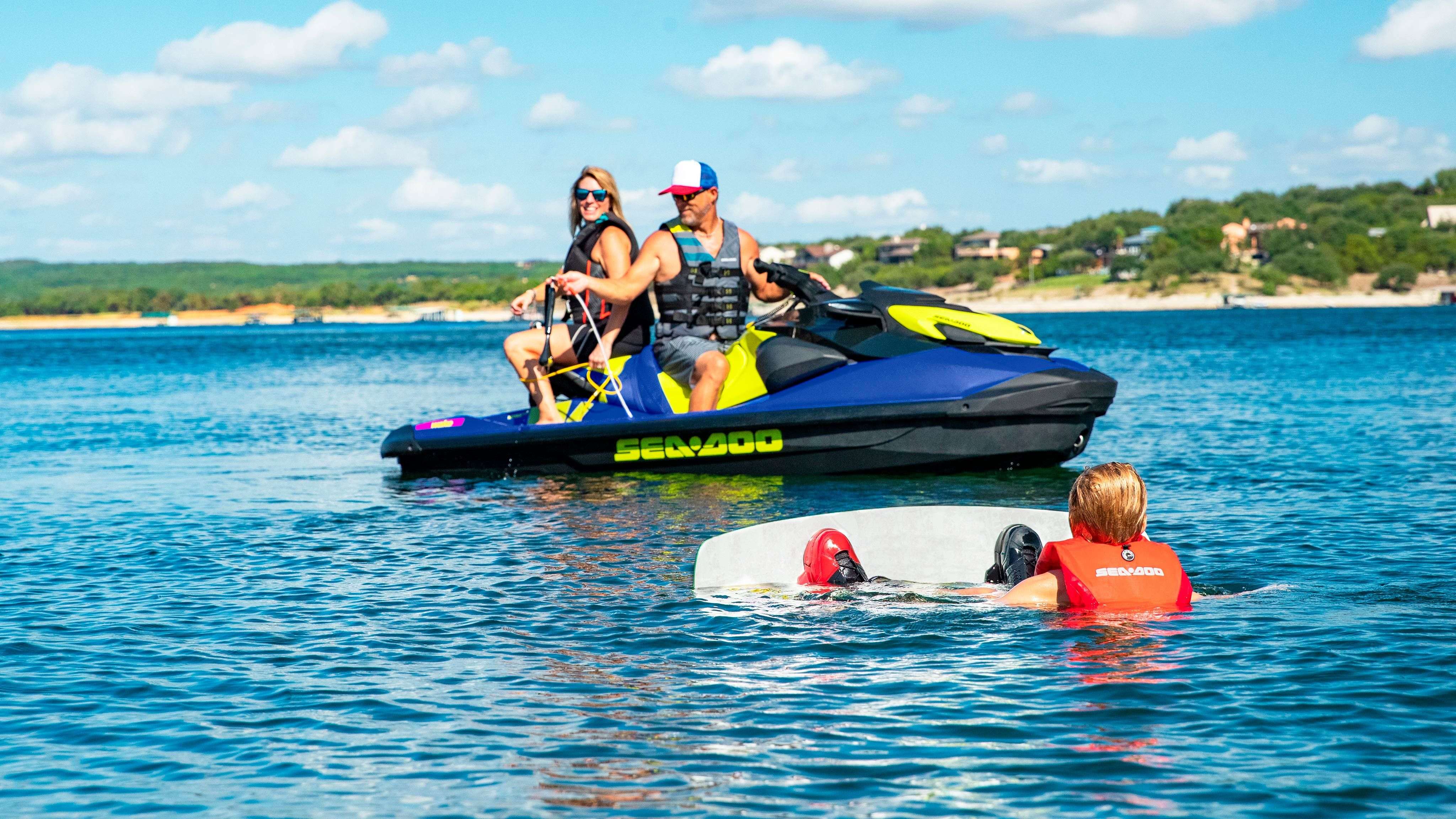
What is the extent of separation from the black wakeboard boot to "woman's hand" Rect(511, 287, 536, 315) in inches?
226

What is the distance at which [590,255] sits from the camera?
1116cm

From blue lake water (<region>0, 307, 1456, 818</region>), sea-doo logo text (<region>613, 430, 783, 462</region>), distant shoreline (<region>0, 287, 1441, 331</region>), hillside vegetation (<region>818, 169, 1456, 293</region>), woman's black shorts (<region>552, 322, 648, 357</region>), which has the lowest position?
blue lake water (<region>0, 307, 1456, 818</region>)

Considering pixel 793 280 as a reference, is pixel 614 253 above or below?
above

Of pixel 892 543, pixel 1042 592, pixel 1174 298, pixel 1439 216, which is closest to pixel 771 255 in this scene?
pixel 892 543

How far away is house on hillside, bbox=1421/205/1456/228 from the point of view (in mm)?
156250

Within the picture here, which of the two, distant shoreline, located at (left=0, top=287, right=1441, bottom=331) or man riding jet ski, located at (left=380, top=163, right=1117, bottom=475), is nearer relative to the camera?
man riding jet ski, located at (left=380, top=163, right=1117, bottom=475)

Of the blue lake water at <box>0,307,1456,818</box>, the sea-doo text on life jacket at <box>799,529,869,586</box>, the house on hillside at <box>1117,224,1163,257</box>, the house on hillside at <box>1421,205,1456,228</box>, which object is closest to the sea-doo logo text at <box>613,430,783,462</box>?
the blue lake water at <box>0,307,1456,818</box>

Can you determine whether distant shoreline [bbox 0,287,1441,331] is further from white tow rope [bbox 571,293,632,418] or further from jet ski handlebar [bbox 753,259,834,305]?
jet ski handlebar [bbox 753,259,834,305]

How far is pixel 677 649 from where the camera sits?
5.75 m

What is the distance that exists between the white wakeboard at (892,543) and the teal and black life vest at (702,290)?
4.07 m

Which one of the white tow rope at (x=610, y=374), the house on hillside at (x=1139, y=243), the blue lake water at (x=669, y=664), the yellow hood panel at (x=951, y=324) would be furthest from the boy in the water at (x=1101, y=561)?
the house on hillside at (x=1139, y=243)

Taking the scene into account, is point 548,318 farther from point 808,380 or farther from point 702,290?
point 808,380

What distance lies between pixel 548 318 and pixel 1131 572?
6563 millimetres

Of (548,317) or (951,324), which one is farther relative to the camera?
(548,317)
